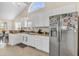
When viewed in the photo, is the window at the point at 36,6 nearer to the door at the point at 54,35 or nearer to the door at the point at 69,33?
the door at the point at 54,35

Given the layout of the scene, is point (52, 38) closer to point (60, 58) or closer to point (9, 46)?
point (60, 58)

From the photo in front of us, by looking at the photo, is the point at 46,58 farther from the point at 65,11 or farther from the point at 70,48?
the point at 65,11

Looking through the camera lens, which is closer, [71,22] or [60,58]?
[60,58]

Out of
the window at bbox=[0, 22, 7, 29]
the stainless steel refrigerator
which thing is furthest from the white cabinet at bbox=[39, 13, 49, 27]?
the window at bbox=[0, 22, 7, 29]

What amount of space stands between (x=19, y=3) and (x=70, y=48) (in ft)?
4.89

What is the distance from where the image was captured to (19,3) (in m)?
2.07

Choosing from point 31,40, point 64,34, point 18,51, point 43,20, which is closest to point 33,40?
point 31,40

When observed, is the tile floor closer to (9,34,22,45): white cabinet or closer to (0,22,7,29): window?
(9,34,22,45): white cabinet

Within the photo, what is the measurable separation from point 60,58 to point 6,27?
1305 millimetres

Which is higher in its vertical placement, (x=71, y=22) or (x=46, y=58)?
(x=71, y=22)

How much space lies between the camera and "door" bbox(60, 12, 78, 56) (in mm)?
2092

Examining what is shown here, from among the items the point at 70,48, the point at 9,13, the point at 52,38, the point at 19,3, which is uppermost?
the point at 19,3

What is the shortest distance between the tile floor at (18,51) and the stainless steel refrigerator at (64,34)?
307mm

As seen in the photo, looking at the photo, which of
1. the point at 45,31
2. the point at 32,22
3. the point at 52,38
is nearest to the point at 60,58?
the point at 52,38
